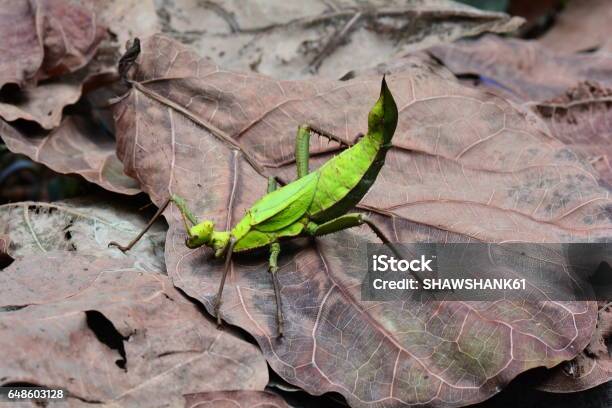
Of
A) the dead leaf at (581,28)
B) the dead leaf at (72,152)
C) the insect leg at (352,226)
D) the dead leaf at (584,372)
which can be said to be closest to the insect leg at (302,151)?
the insect leg at (352,226)

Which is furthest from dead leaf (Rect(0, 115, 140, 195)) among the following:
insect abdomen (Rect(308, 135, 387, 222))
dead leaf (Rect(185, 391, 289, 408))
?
dead leaf (Rect(185, 391, 289, 408))

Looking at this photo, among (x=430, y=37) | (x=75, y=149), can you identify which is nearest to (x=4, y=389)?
(x=75, y=149)

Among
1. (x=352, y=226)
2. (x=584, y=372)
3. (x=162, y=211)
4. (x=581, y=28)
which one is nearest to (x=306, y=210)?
(x=352, y=226)

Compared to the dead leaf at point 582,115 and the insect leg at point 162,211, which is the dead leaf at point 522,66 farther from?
the insect leg at point 162,211

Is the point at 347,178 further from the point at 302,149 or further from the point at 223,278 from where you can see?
the point at 223,278

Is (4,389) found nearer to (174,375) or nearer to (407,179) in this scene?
(174,375)

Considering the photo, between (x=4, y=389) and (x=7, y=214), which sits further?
(x=7, y=214)

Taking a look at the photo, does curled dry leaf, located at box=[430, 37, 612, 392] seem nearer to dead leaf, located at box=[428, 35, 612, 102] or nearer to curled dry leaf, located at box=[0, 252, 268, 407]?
dead leaf, located at box=[428, 35, 612, 102]
